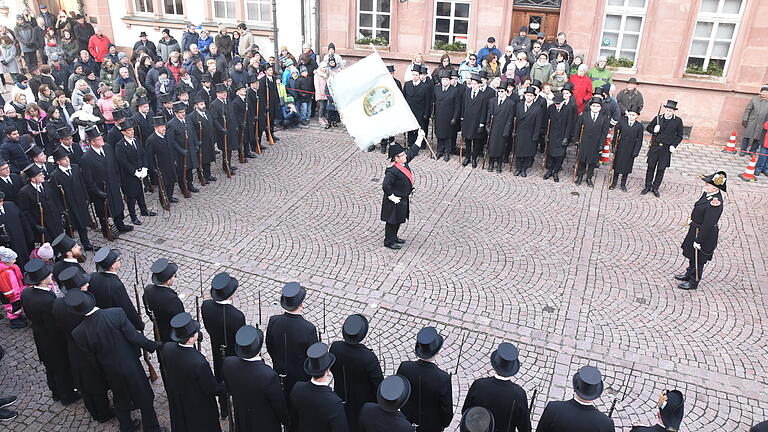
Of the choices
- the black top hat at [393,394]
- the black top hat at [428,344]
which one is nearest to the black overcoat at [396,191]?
the black top hat at [428,344]

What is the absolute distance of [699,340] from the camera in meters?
7.73

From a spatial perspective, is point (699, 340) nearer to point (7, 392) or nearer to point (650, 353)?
point (650, 353)

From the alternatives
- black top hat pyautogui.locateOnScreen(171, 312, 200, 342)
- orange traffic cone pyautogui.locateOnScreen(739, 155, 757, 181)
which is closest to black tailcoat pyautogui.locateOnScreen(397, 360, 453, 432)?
black top hat pyautogui.locateOnScreen(171, 312, 200, 342)

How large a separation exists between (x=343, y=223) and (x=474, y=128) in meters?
4.23

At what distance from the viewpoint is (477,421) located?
4.09m

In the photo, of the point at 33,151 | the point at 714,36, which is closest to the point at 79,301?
the point at 33,151

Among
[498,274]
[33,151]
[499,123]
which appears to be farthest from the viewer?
[499,123]

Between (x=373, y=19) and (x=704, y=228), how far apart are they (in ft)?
39.8

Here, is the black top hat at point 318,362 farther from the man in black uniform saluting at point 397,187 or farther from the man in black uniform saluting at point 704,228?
the man in black uniform saluting at point 704,228

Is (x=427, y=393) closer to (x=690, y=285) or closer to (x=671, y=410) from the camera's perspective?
(x=671, y=410)

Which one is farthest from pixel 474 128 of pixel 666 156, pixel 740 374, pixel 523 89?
pixel 740 374

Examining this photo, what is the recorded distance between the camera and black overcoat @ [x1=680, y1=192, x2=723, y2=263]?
27.6ft

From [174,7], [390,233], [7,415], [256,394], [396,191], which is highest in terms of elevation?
[174,7]

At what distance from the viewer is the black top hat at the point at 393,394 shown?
14.1 ft
